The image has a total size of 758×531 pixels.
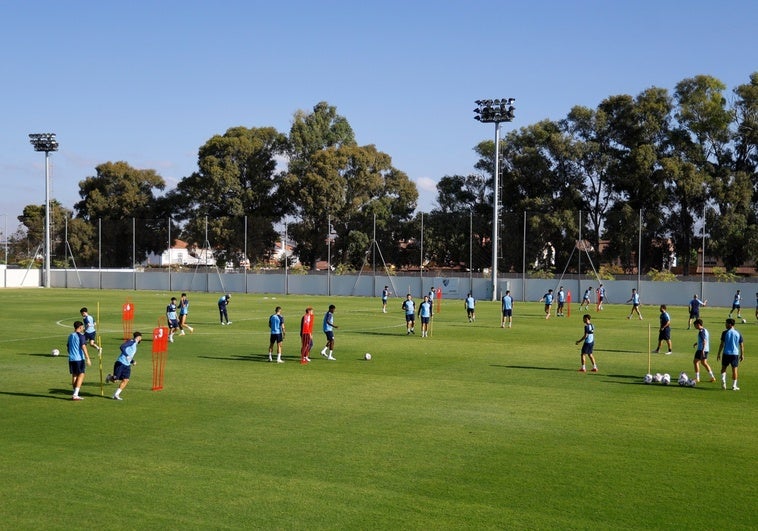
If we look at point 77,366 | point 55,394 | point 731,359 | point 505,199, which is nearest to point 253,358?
point 55,394

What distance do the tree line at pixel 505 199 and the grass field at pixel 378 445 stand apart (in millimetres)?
50714

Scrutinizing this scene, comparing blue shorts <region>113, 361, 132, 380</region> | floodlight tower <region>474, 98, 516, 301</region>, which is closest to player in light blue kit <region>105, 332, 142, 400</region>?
blue shorts <region>113, 361, 132, 380</region>

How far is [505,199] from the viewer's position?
87.8 meters

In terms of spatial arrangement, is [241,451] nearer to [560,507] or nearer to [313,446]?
[313,446]

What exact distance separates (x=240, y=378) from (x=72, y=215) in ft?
344

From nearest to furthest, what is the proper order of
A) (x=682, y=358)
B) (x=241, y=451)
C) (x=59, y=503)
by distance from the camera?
(x=59, y=503)
(x=241, y=451)
(x=682, y=358)

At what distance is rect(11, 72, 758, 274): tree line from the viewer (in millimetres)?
77000

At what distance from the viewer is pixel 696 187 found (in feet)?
253

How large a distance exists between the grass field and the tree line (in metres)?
50.7

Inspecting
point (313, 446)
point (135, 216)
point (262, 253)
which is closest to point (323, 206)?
point (262, 253)

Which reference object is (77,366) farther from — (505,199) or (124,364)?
(505,199)

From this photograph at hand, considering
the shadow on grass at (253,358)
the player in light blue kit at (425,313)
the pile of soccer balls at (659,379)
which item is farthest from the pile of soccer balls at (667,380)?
the player in light blue kit at (425,313)

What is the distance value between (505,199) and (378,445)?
75.0 meters

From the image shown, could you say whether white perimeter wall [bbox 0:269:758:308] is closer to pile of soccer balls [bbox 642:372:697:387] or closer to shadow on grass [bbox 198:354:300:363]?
pile of soccer balls [bbox 642:372:697:387]
